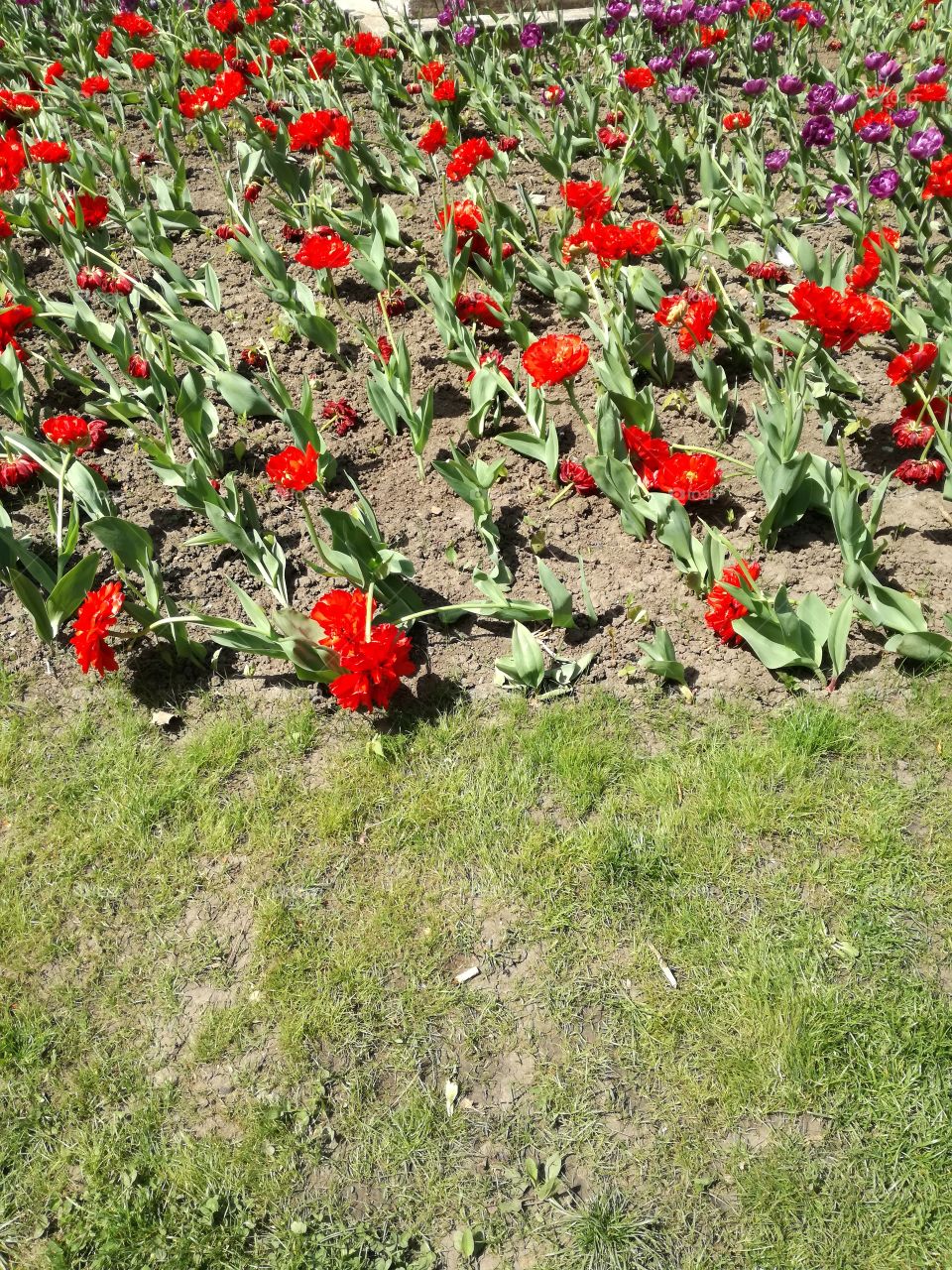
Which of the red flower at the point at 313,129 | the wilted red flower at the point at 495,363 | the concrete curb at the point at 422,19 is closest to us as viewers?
the wilted red flower at the point at 495,363

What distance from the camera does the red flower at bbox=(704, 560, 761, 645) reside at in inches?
106

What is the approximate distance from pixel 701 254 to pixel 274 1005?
3.40 meters

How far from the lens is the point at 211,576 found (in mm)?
3244

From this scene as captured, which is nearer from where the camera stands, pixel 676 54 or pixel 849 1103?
pixel 849 1103

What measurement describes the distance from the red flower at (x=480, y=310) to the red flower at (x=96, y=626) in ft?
5.68

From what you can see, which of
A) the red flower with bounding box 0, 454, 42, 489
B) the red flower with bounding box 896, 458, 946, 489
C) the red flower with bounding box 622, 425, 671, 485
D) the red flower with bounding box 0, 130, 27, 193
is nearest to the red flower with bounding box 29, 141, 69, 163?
the red flower with bounding box 0, 130, 27, 193

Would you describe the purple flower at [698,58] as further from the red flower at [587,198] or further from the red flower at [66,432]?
the red flower at [66,432]

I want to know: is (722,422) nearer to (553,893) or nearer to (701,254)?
(701,254)

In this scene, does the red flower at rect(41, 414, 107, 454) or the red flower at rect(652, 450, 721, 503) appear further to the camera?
the red flower at rect(41, 414, 107, 454)

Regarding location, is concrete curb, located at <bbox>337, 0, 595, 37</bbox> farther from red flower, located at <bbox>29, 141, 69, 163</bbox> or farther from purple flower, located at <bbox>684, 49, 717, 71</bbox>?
red flower, located at <bbox>29, 141, 69, 163</bbox>

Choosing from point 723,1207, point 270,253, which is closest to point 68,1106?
point 723,1207

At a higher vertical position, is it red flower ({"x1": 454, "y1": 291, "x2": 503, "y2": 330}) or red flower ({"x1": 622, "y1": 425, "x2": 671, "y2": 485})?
red flower ({"x1": 454, "y1": 291, "x2": 503, "y2": 330})

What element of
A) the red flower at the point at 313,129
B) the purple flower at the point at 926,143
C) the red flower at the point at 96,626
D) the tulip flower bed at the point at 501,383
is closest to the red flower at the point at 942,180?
the tulip flower bed at the point at 501,383

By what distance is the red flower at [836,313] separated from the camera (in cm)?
258
